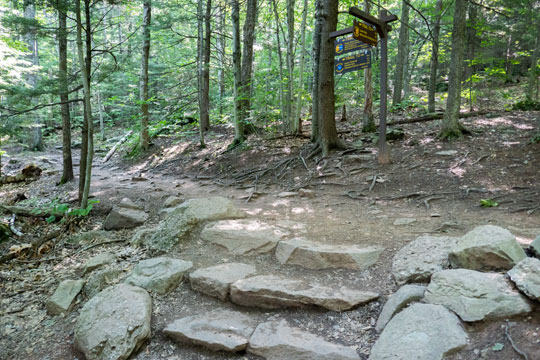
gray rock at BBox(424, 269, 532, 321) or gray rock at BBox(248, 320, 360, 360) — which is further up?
gray rock at BBox(424, 269, 532, 321)

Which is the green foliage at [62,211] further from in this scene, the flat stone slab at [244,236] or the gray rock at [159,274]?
the flat stone slab at [244,236]

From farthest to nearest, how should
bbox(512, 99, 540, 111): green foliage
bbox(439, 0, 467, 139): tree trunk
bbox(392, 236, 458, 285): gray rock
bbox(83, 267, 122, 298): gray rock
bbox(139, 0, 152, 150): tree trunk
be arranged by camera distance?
bbox(139, 0, 152, 150): tree trunk < bbox(512, 99, 540, 111): green foliage < bbox(439, 0, 467, 139): tree trunk < bbox(83, 267, 122, 298): gray rock < bbox(392, 236, 458, 285): gray rock

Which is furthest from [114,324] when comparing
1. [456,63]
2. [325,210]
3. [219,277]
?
[456,63]

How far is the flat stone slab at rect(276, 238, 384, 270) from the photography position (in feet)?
12.3

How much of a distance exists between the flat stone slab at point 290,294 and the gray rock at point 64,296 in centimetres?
209

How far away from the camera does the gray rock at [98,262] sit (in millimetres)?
4570

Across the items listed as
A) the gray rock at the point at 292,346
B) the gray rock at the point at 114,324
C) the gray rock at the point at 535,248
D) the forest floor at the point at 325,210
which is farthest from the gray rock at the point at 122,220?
the gray rock at the point at 535,248

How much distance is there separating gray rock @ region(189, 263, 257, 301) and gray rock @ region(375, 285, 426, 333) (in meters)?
1.61

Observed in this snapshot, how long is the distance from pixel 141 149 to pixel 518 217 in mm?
13875

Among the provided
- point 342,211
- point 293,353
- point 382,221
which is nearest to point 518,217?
point 382,221

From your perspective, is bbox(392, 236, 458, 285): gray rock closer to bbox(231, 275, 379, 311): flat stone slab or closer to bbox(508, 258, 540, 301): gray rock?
bbox(231, 275, 379, 311): flat stone slab

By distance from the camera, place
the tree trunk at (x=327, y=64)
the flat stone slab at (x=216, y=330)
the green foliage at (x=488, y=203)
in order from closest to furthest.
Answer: the flat stone slab at (x=216, y=330), the green foliage at (x=488, y=203), the tree trunk at (x=327, y=64)

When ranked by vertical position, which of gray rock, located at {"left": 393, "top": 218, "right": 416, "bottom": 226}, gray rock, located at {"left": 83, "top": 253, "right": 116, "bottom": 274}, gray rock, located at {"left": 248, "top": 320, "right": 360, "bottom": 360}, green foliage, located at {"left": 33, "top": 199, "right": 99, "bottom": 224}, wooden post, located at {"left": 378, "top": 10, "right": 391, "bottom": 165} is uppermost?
wooden post, located at {"left": 378, "top": 10, "right": 391, "bottom": 165}

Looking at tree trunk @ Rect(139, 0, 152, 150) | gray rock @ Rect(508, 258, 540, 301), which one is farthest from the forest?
tree trunk @ Rect(139, 0, 152, 150)
